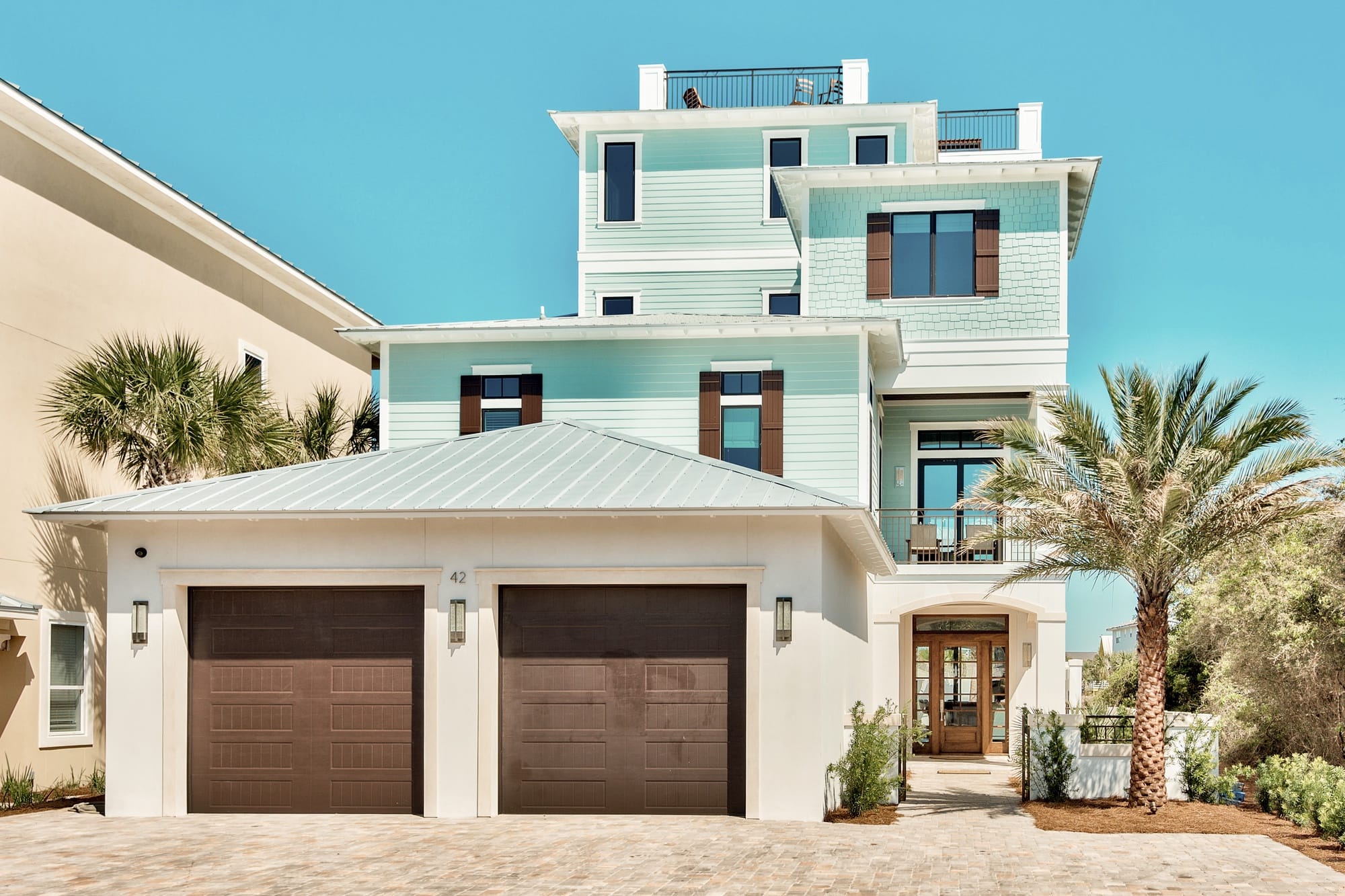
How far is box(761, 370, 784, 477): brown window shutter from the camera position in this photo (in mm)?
22594

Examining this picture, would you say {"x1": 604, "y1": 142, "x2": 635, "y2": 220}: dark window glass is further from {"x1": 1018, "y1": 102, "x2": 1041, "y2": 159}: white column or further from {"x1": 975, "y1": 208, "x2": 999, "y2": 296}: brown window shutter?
{"x1": 1018, "y1": 102, "x2": 1041, "y2": 159}: white column

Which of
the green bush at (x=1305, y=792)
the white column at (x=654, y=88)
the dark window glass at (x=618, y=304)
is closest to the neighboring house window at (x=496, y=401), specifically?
the dark window glass at (x=618, y=304)

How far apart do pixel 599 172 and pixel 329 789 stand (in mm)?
Answer: 16993

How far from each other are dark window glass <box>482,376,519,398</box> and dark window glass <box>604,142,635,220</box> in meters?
6.49

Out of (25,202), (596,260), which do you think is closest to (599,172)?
(596,260)

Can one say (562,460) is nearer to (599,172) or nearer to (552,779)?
(552,779)

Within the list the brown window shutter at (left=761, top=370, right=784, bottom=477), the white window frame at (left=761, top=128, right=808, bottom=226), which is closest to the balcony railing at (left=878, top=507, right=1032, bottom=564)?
the brown window shutter at (left=761, top=370, right=784, bottom=477)

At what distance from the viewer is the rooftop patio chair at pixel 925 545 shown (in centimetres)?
2481

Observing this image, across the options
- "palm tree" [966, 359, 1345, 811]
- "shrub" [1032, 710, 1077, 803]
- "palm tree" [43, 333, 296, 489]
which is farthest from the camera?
"palm tree" [43, 333, 296, 489]

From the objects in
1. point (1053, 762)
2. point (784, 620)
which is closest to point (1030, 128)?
point (1053, 762)

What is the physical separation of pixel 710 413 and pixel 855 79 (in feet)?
35.4

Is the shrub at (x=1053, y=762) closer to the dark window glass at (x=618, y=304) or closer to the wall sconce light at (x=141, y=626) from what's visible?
the wall sconce light at (x=141, y=626)

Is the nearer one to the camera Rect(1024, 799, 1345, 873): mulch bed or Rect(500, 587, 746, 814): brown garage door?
Rect(1024, 799, 1345, 873): mulch bed

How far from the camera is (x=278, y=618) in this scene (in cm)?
1537
